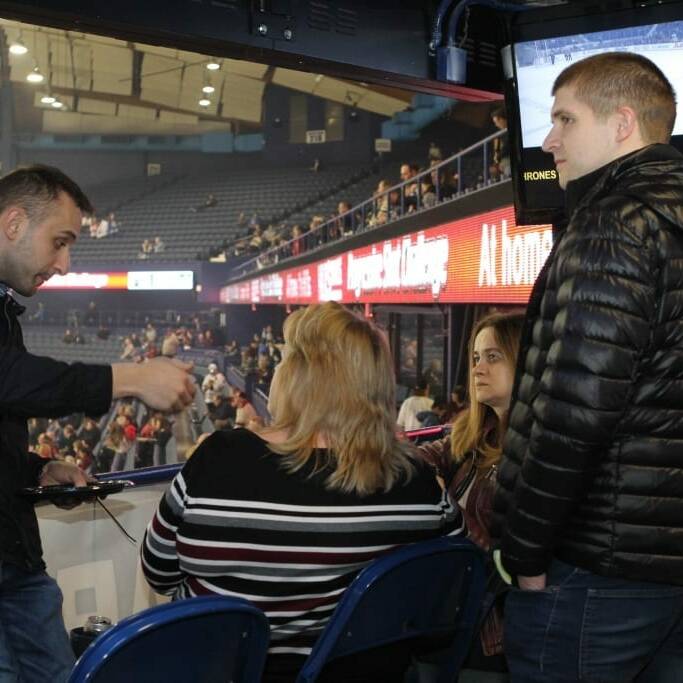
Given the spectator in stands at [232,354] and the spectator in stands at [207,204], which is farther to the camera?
the spectator in stands at [207,204]

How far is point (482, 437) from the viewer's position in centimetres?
201

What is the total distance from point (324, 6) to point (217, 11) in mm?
347

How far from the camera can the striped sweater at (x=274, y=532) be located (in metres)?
1.23

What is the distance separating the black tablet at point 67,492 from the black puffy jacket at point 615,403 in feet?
2.78

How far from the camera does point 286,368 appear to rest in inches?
53.7

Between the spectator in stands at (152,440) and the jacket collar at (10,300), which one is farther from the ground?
the jacket collar at (10,300)

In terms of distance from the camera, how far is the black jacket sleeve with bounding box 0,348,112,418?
123cm

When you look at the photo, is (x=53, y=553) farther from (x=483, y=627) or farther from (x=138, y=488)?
(x=483, y=627)

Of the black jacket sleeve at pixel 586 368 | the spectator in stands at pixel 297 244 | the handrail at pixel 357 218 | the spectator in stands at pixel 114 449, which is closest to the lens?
the black jacket sleeve at pixel 586 368

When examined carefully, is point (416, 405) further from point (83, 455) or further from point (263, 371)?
point (263, 371)

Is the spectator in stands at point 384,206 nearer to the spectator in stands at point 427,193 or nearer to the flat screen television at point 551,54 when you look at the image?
the spectator in stands at point 427,193

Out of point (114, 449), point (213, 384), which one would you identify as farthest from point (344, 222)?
point (114, 449)

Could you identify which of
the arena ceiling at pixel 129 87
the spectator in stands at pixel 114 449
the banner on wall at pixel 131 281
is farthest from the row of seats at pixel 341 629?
the banner on wall at pixel 131 281

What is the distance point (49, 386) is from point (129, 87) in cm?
913
